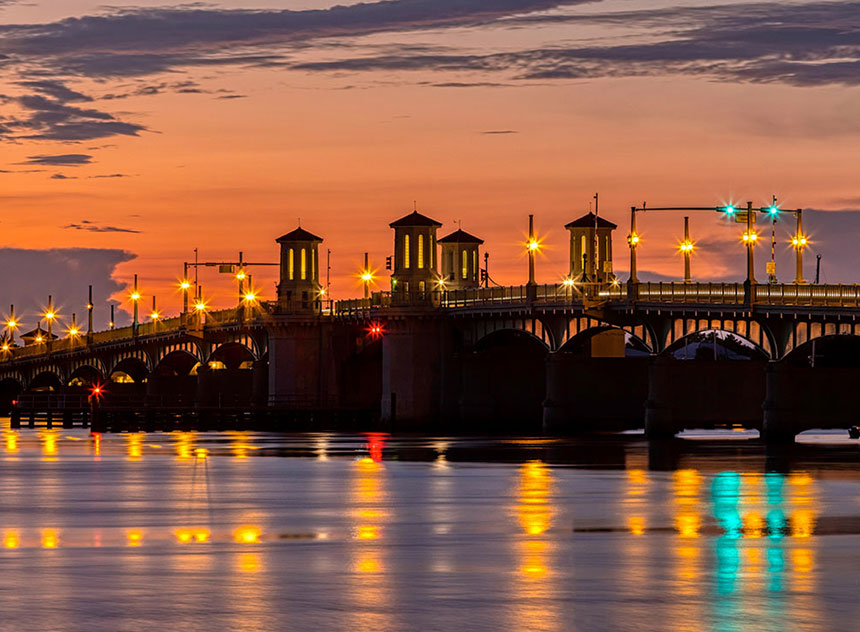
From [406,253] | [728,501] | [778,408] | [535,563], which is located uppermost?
[406,253]

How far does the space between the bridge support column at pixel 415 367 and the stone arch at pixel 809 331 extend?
1407 inches

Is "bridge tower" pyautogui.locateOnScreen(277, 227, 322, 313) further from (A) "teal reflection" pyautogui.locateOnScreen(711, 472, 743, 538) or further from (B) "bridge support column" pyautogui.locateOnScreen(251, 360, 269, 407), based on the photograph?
(A) "teal reflection" pyautogui.locateOnScreen(711, 472, 743, 538)

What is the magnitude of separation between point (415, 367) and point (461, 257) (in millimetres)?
37661

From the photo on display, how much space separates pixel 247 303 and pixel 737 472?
11794 centimetres

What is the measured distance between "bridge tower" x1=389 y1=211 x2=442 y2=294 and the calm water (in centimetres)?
8186

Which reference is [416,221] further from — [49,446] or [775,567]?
[775,567]

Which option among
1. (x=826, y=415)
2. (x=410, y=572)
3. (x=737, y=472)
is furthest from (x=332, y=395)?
(x=410, y=572)

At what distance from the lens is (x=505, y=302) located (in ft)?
445

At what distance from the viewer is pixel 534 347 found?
16125cm

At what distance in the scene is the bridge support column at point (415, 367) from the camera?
468 ft

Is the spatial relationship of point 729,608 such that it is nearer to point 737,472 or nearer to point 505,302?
point 737,472

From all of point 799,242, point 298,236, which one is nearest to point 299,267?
point 298,236

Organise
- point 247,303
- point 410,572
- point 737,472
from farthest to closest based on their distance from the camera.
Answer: point 247,303 → point 737,472 → point 410,572

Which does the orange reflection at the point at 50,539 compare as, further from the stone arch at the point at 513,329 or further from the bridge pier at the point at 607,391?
the bridge pier at the point at 607,391
